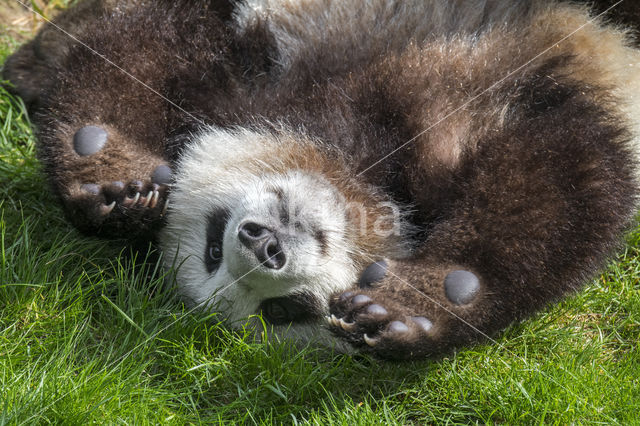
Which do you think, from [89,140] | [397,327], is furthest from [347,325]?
[89,140]

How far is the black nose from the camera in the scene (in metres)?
3.48

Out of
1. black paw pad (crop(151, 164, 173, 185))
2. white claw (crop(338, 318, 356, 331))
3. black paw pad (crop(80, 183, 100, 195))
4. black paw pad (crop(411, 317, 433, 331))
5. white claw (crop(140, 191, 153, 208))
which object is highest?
black paw pad (crop(151, 164, 173, 185))

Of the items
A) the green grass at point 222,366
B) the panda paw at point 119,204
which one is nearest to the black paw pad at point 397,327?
the green grass at point 222,366

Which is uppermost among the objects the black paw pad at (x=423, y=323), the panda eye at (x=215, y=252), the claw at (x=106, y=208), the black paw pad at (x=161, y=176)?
the black paw pad at (x=161, y=176)

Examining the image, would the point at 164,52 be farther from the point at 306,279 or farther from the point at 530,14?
the point at 530,14

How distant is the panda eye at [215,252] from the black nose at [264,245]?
0.47m

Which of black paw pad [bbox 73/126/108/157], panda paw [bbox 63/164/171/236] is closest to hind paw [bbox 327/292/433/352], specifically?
panda paw [bbox 63/164/171/236]

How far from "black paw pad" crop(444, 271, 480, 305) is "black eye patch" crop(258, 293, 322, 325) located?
26.8 inches

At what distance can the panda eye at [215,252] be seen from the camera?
157 inches

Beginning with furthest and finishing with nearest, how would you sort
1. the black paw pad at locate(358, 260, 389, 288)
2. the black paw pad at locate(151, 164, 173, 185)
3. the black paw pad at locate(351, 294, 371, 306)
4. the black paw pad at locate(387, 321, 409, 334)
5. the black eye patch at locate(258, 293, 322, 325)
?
the black paw pad at locate(151, 164, 173, 185) < the black eye patch at locate(258, 293, 322, 325) < the black paw pad at locate(358, 260, 389, 288) < the black paw pad at locate(351, 294, 371, 306) < the black paw pad at locate(387, 321, 409, 334)

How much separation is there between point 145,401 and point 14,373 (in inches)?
22.7

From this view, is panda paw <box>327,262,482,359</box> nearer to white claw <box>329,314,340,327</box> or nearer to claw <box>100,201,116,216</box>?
white claw <box>329,314,340,327</box>

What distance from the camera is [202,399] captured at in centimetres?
369

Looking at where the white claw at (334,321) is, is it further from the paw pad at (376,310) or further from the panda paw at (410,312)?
the paw pad at (376,310)
